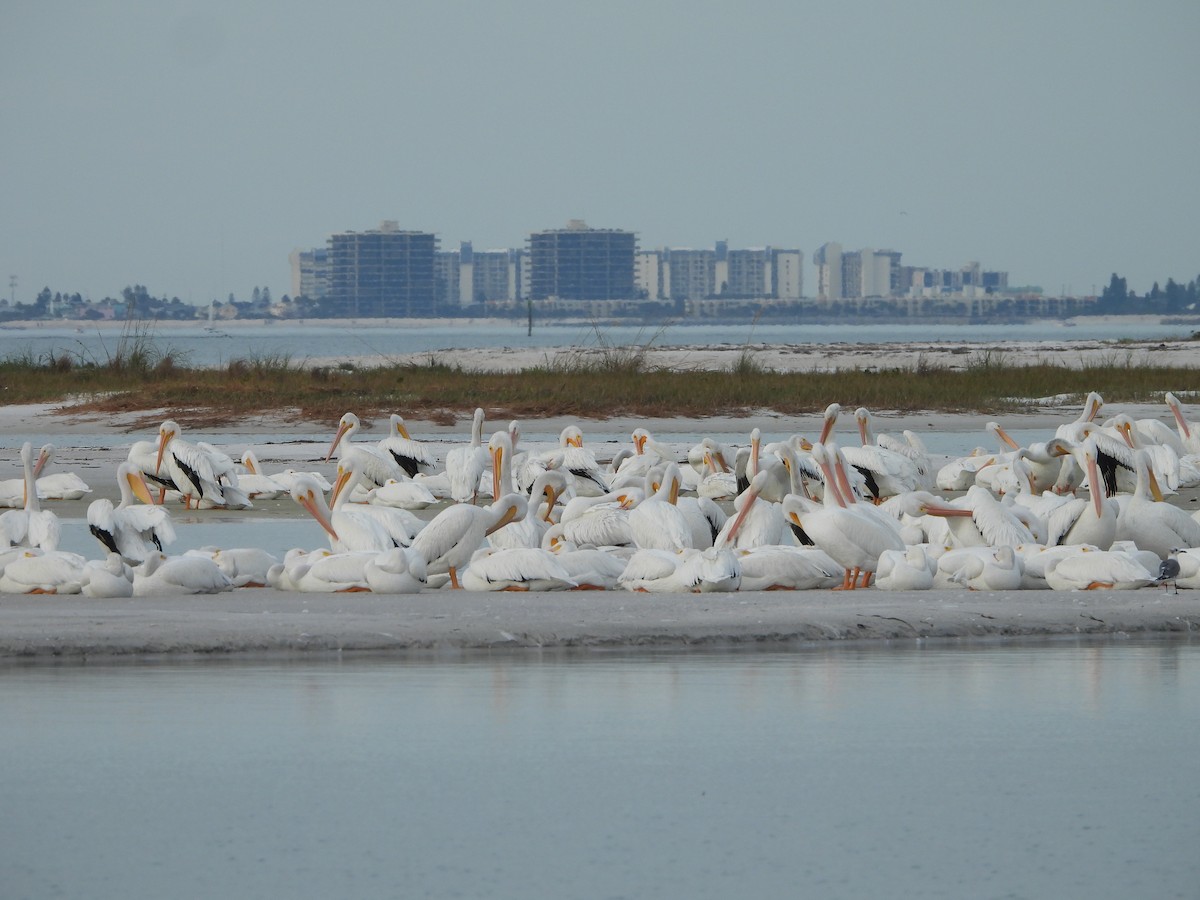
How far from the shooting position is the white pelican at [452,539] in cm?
848

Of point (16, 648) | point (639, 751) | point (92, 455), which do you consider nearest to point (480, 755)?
point (639, 751)

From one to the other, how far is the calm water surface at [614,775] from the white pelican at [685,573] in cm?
111

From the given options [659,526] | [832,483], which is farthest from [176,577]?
[832,483]

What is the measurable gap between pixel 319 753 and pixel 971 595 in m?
3.42

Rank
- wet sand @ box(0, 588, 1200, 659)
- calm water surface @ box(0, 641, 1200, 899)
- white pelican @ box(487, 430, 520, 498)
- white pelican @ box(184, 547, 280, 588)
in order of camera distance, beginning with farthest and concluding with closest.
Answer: white pelican @ box(487, 430, 520, 498) → white pelican @ box(184, 547, 280, 588) → wet sand @ box(0, 588, 1200, 659) → calm water surface @ box(0, 641, 1200, 899)

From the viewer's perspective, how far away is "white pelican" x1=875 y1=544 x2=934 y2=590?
26.7ft

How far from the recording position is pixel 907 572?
→ 8.12 metres

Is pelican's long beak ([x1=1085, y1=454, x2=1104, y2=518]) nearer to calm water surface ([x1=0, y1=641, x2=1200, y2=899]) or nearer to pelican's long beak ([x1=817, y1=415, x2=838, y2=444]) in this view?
calm water surface ([x1=0, y1=641, x2=1200, y2=899])

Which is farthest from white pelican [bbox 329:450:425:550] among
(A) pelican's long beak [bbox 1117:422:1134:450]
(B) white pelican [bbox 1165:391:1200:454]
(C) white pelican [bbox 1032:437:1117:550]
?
(B) white pelican [bbox 1165:391:1200:454]

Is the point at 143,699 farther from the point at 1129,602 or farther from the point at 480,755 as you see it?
the point at 1129,602

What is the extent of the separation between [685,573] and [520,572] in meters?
0.70

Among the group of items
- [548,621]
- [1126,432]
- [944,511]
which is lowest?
[548,621]

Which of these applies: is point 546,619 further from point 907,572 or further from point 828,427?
point 828,427

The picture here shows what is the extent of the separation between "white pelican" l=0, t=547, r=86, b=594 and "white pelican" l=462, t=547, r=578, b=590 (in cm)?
166
